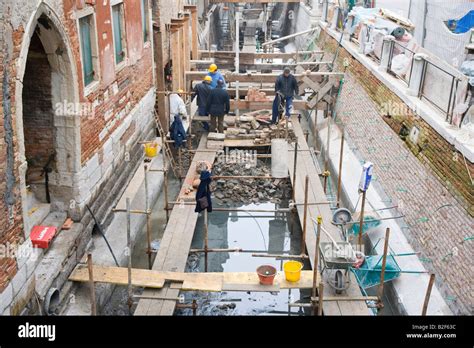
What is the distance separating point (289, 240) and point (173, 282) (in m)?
3.91

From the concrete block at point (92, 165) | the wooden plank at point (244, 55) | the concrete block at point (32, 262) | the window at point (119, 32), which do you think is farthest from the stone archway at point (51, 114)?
the wooden plank at point (244, 55)

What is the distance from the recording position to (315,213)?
11422 millimetres

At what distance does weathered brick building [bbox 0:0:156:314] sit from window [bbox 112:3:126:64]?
0.07ft

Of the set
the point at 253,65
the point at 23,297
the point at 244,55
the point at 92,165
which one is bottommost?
the point at 23,297

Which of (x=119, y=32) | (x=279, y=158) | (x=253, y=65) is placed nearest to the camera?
(x=119, y=32)

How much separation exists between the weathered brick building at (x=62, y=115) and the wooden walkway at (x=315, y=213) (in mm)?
4003

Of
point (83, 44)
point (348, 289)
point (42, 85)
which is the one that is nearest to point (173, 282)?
point (348, 289)

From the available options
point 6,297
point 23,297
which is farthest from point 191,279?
point 6,297

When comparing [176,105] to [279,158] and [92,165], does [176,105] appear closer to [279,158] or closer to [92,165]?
[279,158]

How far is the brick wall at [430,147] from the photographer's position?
8.53m

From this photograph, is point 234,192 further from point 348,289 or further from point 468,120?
point 468,120

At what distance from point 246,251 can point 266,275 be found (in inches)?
92.3

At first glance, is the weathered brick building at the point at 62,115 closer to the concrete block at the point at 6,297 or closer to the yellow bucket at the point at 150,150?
→ the concrete block at the point at 6,297

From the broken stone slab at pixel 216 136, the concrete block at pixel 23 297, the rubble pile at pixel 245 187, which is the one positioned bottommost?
the rubble pile at pixel 245 187
